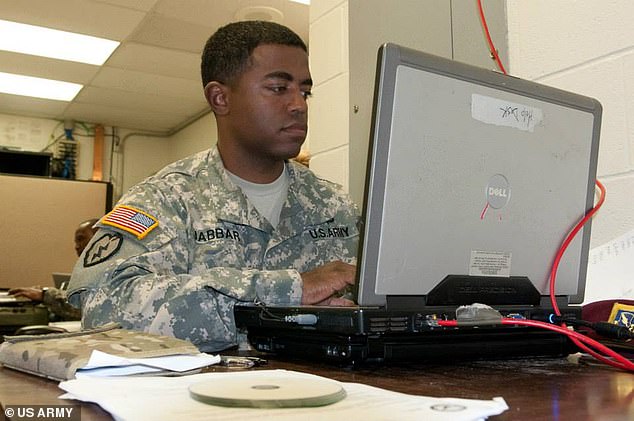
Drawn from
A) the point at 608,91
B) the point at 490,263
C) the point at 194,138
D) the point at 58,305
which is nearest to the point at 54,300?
the point at 58,305

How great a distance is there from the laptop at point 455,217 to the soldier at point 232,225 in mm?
172

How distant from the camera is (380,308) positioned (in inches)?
27.3

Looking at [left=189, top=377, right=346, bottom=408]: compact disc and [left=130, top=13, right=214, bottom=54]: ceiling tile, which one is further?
[left=130, top=13, right=214, bottom=54]: ceiling tile

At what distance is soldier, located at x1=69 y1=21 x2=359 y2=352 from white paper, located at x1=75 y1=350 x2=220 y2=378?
0.34m

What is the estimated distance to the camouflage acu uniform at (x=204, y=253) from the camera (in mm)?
1014

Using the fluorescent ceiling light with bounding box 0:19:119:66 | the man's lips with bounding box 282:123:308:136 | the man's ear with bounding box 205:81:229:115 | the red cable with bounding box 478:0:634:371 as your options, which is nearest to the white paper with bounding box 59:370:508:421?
the red cable with bounding box 478:0:634:371

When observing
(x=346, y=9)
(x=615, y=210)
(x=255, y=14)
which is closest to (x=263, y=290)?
(x=615, y=210)

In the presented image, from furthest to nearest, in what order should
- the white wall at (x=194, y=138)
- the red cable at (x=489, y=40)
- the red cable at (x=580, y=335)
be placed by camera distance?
the white wall at (x=194, y=138) < the red cable at (x=489, y=40) < the red cable at (x=580, y=335)

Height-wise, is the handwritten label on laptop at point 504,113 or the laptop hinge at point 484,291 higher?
the handwritten label on laptop at point 504,113

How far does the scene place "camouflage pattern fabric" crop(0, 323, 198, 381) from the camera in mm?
604

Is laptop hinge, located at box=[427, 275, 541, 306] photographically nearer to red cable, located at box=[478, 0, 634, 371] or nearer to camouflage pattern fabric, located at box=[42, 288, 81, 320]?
red cable, located at box=[478, 0, 634, 371]

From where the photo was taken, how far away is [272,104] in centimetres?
146

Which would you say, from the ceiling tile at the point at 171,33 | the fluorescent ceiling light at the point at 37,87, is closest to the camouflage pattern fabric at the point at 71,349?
the ceiling tile at the point at 171,33

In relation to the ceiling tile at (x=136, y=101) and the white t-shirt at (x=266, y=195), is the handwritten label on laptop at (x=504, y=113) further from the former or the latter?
the ceiling tile at (x=136, y=101)
